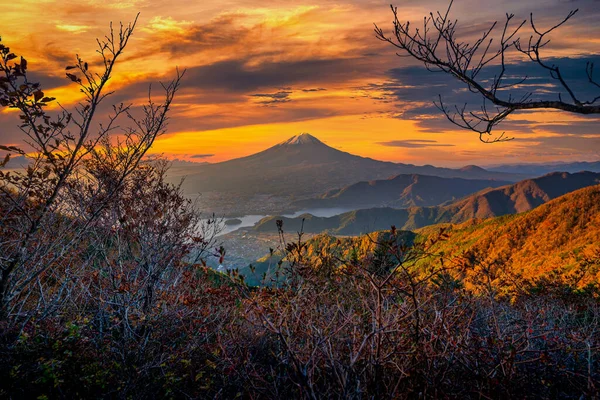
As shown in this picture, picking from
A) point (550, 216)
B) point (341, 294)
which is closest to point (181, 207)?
point (341, 294)

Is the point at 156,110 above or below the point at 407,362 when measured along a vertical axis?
above

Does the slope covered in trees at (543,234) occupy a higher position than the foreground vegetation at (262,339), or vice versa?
the foreground vegetation at (262,339)

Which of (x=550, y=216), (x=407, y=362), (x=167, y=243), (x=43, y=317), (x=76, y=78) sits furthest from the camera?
(x=550, y=216)

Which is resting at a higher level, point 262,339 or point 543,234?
point 262,339

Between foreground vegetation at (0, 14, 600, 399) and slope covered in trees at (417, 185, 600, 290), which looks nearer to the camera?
foreground vegetation at (0, 14, 600, 399)

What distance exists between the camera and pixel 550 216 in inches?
2048

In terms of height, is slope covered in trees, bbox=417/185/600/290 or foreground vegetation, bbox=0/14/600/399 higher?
foreground vegetation, bbox=0/14/600/399

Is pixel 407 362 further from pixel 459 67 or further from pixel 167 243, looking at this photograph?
pixel 167 243

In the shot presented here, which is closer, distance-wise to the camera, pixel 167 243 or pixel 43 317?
pixel 43 317

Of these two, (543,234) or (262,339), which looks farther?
(543,234)

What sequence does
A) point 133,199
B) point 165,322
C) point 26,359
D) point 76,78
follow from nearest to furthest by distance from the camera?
1. point 76,78
2. point 26,359
3. point 165,322
4. point 133,199

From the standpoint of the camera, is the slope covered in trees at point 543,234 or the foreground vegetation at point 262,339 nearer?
the foreground vegetation at point 262,339

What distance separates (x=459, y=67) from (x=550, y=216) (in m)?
57.2

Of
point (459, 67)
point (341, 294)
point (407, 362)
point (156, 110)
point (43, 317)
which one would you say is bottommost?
point (341, 294)
